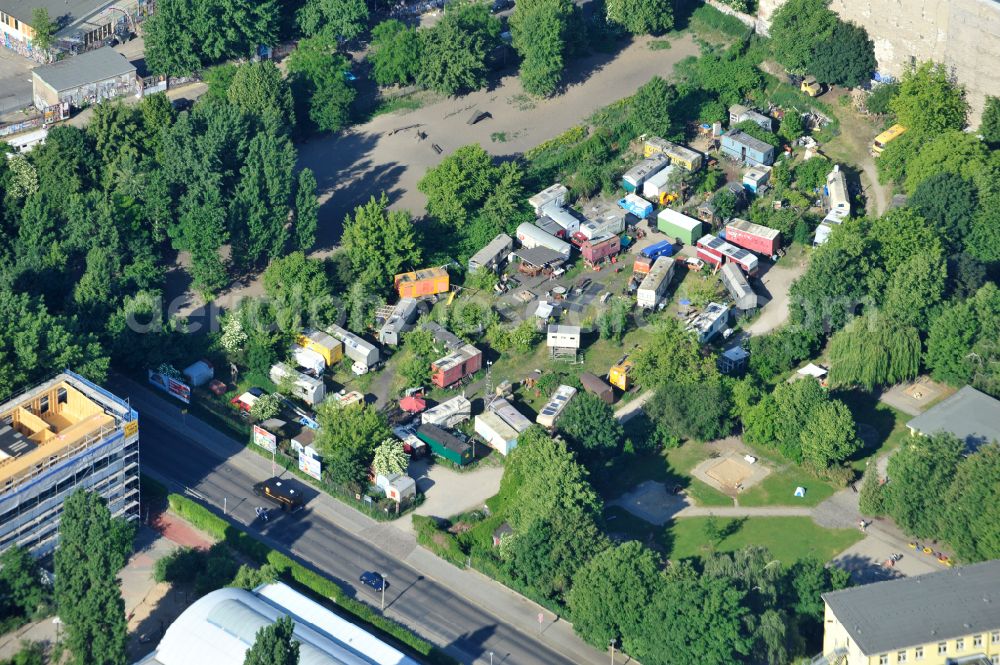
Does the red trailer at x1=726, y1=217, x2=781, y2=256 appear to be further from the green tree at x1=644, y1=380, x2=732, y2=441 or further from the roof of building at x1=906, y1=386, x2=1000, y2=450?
the roof of building at x1=906, y1=386, x2=1000, y2=450

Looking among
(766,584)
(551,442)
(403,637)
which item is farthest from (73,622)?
(766,584)

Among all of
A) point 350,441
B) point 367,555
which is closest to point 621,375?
point 350,441

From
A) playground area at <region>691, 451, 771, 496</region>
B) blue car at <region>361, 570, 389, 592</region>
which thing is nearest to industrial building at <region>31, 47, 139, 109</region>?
blue car at <region>361, 570, 389, 592</region>

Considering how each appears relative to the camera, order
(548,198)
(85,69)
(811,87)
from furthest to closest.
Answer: (811,87) → (85,69) → (548,198)

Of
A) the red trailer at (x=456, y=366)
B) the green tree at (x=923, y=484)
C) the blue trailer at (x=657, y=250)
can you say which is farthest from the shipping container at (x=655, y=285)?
the green tree at (x=923, y=484)

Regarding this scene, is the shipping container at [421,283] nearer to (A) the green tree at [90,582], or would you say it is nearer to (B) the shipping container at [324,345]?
(B) the shipping container at [324,345]

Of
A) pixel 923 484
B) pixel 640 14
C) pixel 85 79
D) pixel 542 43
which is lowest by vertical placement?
pixel 923 484

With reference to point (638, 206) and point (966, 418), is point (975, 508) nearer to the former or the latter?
point (966, 418)

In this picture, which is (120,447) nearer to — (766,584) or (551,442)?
(551,442)
